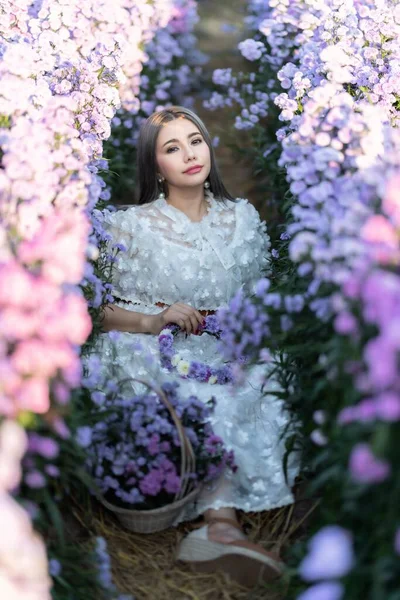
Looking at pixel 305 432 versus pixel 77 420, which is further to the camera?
pixel 305 432

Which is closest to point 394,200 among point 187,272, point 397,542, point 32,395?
point 397,542

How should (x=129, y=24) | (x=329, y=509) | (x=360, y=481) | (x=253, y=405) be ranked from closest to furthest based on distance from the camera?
(x=360, y=481)
(x=329, y=509)
(x=253, y=405)
(x=129, y=24)

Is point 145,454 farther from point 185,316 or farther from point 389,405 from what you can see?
point 389,405

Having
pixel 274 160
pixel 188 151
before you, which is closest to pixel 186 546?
pixel 188 151

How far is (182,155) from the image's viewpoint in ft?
9.29

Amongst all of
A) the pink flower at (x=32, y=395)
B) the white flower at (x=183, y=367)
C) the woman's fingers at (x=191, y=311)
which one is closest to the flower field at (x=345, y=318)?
the woman's fingers at (x=191, y=311)

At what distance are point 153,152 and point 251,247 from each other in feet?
1.67

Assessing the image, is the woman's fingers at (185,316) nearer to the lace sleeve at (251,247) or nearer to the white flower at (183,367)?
the white flower at (183,367)

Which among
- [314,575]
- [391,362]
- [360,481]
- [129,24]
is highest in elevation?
[129,24]

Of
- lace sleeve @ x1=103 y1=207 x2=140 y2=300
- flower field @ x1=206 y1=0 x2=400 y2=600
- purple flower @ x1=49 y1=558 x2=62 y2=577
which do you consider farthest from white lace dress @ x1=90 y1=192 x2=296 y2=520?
purple flower @ x1=49 y1=558 x2=62 y2=577

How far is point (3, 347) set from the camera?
148 cm

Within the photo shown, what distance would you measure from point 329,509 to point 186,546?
51 centimetres

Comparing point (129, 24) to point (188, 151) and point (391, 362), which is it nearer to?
point (188, 151)

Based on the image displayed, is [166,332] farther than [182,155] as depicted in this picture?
No
